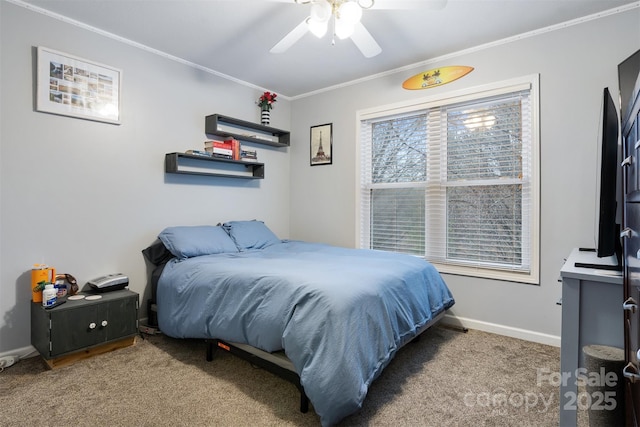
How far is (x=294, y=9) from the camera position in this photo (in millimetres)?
2404

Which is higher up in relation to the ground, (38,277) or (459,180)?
(459,180)

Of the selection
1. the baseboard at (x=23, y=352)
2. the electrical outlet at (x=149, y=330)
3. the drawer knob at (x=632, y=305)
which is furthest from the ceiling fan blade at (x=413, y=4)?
the baseboard at (x=23, y=352)

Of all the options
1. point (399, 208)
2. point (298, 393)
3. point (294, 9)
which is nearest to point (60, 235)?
point (298, 393)

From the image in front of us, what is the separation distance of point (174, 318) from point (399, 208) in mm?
2361

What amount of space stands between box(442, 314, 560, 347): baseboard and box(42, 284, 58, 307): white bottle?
3.11 metres

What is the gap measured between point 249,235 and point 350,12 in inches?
87.2

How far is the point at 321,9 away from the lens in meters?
1.85

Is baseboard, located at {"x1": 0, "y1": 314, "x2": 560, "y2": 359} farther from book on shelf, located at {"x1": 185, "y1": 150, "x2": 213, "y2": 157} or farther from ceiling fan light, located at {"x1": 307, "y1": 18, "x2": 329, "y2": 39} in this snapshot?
ceiling fan light, located at {"x1": 307, "y1": 18, "x2": 329, "y2": 39}

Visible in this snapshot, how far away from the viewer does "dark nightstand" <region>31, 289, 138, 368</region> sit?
84.0 inches

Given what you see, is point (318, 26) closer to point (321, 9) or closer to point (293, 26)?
point (321, 9)

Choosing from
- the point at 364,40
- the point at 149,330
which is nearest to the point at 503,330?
the point at 364,40

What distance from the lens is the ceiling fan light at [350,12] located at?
5.96 feet

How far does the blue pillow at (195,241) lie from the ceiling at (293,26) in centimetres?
167

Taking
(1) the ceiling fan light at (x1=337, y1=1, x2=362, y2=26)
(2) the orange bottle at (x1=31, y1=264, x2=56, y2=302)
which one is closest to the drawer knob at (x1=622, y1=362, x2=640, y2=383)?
(1) the ceiling fan light at (x1=337, y1=1, x2=362, y2=26)
